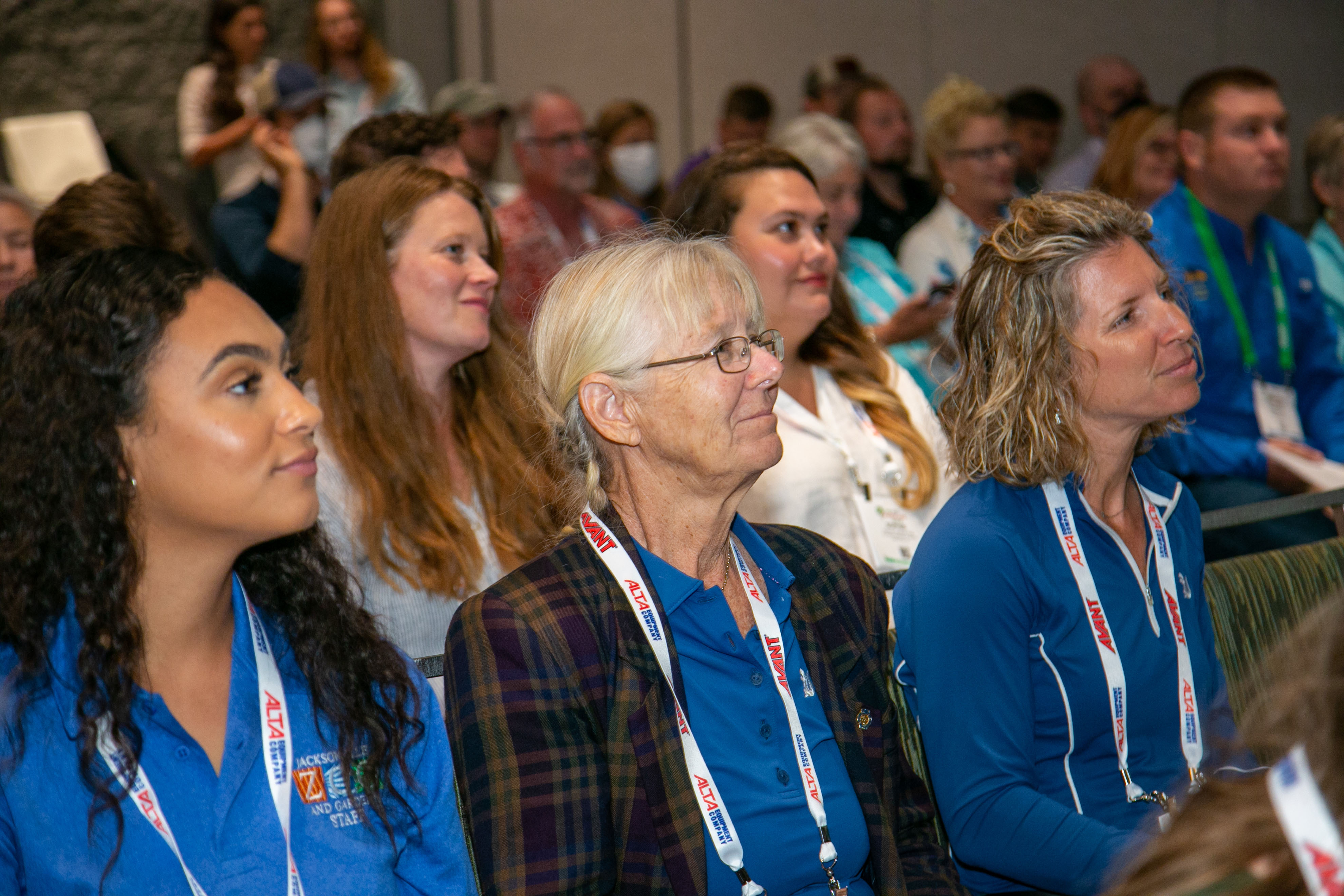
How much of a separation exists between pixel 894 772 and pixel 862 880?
0.53ft

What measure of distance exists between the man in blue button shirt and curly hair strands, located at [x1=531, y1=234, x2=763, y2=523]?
6.55ft

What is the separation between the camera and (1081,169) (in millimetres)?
6184

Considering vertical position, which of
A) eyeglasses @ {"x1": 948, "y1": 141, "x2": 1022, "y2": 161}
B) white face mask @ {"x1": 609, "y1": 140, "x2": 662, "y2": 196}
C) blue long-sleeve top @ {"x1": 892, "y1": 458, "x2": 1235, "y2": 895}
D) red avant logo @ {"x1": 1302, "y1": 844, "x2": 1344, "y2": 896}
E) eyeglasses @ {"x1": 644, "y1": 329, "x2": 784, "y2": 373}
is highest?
eyeglasses @ {"x1": 948, "y1": 141, "x2": 1022, "y2": 161}

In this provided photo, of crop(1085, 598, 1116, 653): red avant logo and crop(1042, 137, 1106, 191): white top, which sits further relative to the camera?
crop(1042, 137, 1106, 191): white top

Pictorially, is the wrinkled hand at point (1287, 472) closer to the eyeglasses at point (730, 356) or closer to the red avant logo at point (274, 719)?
the eyeglasses at point (730, 356)

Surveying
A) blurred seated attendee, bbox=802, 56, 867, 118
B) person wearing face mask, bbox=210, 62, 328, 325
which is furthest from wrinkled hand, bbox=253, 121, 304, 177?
blurred seated attendee, bbox=802, 56, 867, 118

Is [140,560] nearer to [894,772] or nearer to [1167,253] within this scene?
[894,772]

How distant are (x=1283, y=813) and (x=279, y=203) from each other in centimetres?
426

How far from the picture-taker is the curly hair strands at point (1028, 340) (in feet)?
6.54

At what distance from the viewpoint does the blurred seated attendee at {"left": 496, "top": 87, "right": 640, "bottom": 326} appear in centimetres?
449

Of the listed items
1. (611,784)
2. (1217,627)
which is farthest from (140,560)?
(1217,627)

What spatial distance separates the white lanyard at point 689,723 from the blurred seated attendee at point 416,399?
0.72 m

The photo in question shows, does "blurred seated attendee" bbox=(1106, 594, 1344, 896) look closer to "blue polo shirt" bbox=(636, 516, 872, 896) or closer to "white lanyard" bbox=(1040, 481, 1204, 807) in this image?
"blue polo shirt" bbox=(636, 516, 872, 896)

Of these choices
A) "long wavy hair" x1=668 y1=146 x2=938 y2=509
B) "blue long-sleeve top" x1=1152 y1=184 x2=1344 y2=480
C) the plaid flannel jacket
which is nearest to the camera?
the plaid flannel jacket
